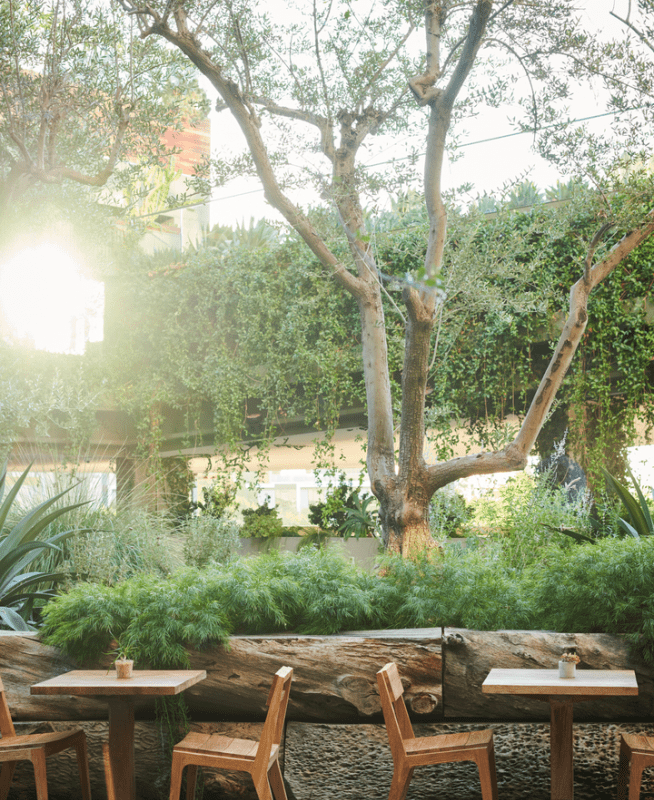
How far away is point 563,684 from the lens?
2738 millimetres

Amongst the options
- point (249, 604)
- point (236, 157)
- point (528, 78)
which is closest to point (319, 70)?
point (236, 157)

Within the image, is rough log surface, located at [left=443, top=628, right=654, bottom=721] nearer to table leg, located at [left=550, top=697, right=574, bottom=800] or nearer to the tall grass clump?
table leg, located at [left=550, top=697, right=574, bottom=800]

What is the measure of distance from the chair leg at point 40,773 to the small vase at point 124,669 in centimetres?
45

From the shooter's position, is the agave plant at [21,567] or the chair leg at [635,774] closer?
the chair leg at [635,774]

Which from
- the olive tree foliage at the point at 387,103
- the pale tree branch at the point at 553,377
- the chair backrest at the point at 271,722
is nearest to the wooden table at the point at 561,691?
the chair backrest at the point at 271,722

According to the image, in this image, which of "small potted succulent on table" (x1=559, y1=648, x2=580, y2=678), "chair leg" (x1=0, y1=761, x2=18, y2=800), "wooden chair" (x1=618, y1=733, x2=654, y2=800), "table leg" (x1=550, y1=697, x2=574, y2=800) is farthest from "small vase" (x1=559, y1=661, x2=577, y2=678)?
"chair leg" (x1=0, y1=761, x2=18, y2=800)

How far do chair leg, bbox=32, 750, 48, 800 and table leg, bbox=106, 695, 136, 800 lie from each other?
279mm

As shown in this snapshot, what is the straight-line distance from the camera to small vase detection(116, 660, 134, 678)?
3.06 meters

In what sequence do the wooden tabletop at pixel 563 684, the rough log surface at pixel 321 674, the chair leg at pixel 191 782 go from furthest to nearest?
the rough log surface at pixel 321 674 < the chair leg at pixel 191 782 < the wooden tabletop at pixel 563 684

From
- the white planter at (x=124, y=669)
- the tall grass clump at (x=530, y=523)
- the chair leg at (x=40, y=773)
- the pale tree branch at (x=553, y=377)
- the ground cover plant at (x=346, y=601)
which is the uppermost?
the pale tree branch at (x=553, y=377)

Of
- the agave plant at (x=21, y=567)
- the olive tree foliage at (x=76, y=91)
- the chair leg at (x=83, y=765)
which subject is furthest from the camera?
the olive tree foliage at (x=76, y=91)

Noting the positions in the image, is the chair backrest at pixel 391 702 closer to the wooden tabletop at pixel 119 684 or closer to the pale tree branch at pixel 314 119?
the wooden tabletop at pixel 119 684

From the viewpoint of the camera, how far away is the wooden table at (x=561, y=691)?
107 inches

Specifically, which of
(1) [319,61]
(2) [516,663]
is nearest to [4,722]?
(2) [516,663]
